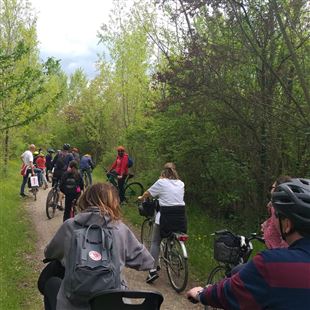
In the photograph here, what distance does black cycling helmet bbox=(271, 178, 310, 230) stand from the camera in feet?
7.48

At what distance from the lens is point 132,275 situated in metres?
8.38

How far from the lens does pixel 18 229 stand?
453 inches

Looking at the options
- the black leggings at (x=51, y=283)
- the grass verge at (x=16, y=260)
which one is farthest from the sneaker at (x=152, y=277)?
the black leggings at (x=51, y=283)

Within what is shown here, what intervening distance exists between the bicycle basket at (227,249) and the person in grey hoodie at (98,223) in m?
1.40

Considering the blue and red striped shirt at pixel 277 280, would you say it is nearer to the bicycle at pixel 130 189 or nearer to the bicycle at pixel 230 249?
the bicycle at pixel 230 249

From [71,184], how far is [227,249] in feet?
19.9

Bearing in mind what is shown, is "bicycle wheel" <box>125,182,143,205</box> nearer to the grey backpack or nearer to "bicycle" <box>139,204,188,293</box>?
"bicycle" <box>139,204,188,293</box>

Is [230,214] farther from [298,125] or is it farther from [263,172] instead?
[298,125]

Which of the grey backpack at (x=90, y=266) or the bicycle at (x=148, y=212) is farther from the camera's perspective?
the bicycle at (x=148, y=212)

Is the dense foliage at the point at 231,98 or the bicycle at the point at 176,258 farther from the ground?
the dense foliage at the point at 231,98

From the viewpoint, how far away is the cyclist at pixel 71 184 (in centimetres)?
1044

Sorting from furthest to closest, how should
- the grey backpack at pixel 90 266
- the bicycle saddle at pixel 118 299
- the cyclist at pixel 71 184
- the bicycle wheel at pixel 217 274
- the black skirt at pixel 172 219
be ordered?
the cyclist at pixel 71 184 < the black skirt at pixel 172 219 < the bicycle wheel at pixel 217 274 < the grey backpack at pixel 90 266 < the bicycle saddle at pixel 118 299

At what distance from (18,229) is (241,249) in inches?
308

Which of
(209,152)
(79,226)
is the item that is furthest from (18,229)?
(79,226)
